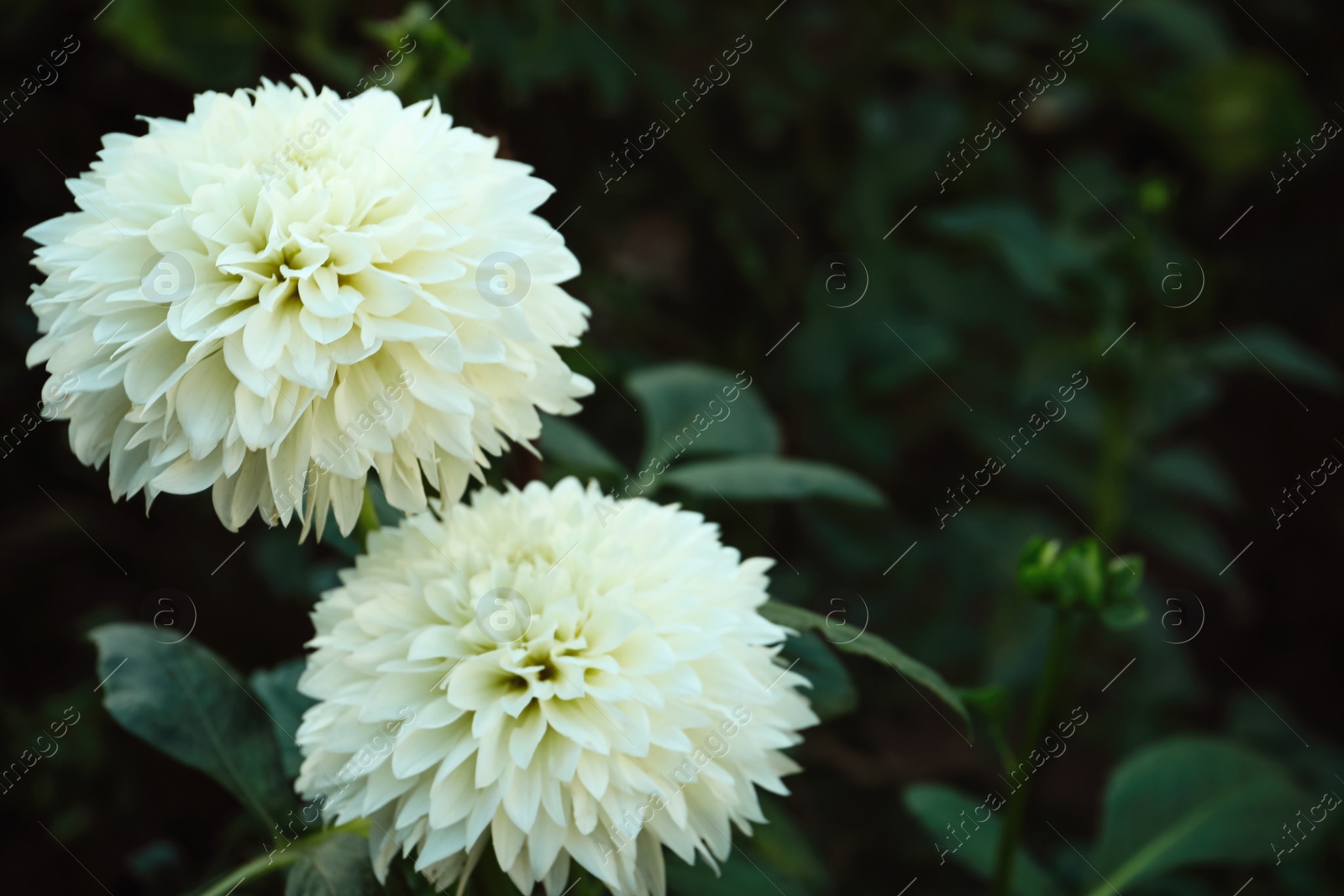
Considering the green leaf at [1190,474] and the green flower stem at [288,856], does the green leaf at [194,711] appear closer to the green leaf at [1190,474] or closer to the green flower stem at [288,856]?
the green flower stem at [288,856]

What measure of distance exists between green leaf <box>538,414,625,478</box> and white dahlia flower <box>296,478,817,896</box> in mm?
268

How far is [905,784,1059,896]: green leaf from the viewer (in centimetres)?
88

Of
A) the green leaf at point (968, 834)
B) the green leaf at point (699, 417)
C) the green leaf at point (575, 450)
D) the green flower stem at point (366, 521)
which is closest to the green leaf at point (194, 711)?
the green flower stem at point (366, 521)

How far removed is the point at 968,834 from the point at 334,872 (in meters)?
0.57

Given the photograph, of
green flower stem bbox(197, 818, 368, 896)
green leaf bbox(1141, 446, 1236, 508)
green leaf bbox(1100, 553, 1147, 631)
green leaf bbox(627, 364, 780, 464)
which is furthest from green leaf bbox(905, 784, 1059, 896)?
green leaf bbox(1141, 446, 1236, 508)

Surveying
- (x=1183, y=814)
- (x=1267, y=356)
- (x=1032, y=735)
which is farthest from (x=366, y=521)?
(x=1267, y=356)

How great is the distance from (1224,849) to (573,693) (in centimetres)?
73

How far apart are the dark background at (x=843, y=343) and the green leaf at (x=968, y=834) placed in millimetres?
253

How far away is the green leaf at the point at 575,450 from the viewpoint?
2.90ft

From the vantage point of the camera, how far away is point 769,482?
2.74 ft

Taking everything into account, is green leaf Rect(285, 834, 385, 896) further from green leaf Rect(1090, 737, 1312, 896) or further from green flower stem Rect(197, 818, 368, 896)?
green leaf Rect(1090, 737, 1312, 896)

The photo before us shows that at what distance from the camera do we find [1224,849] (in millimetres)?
954

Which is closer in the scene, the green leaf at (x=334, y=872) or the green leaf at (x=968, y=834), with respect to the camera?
the green leaf at (x=334, y=872)

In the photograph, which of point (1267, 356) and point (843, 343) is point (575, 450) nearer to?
point (843, 343)
